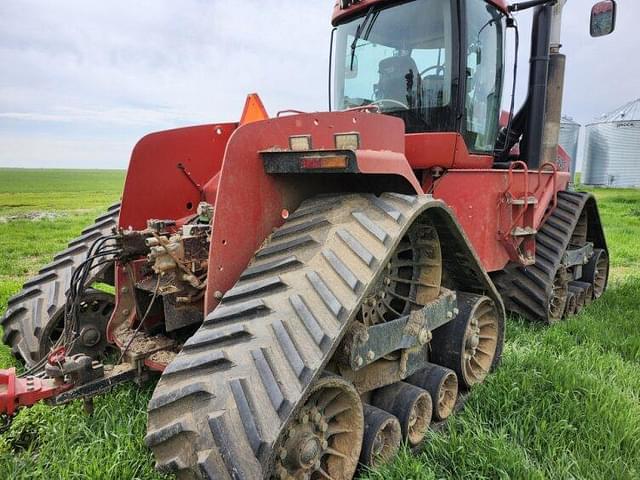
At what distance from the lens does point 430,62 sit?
389cm

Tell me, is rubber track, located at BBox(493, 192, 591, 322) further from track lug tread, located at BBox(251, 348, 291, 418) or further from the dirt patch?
the dirt patch

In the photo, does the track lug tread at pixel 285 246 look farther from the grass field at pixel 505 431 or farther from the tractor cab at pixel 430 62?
the tractor cab at pixel 430 62

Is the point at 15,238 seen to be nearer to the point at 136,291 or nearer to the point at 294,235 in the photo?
the point at 136,291

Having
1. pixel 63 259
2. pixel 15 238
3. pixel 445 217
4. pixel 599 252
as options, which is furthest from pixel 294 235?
pixel 15 238

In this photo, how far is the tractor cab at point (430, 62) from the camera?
3.81 m

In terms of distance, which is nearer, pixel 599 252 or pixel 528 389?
pixel 528 389

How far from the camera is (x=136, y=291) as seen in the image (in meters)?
3.07

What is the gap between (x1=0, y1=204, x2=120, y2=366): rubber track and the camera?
138 inches

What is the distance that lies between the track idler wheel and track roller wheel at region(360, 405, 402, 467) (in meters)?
0.10

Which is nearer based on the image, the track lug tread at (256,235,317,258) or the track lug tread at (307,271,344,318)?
the track lug tread at (307,271,344,318)

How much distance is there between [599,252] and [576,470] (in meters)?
4.48

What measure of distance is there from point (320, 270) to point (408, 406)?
1.00 meters

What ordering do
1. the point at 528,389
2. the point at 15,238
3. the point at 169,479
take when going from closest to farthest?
the point at 169,479, the point at 528,389, the point at 15,238

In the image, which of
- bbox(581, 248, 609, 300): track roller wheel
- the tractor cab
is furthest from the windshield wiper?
bbox(581, 248, 609, 300): track roller wheel
